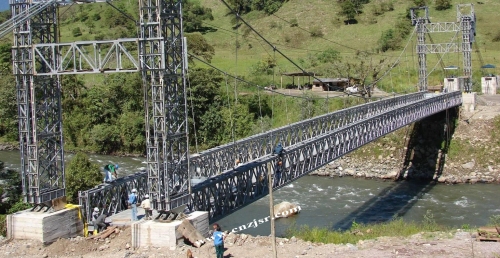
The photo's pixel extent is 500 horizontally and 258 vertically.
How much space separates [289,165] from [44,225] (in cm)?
747

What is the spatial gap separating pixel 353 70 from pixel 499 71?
1024cm

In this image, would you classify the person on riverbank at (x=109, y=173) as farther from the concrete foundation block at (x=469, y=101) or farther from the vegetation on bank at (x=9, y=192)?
the concrete foundation block at (x=469, y=101)

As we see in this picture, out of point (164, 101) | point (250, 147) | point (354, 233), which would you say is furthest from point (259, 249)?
point (250, 147)

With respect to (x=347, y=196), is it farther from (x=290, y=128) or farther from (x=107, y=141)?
(x=107, y=141)

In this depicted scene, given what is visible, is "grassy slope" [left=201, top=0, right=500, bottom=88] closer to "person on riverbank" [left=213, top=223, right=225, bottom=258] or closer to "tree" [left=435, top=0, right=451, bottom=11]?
"tree" [left=435, top=0, right=451, bottom=11]

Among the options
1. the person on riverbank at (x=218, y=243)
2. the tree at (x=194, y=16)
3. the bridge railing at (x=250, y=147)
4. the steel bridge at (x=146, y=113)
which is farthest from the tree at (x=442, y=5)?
the person on riverbank at (x=218, y=243)

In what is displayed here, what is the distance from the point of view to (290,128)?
20984 mm

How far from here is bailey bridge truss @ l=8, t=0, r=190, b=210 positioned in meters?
11.5

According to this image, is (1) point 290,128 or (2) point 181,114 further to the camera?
(1) point 290,128

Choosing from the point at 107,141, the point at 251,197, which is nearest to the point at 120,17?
the point at 107,141

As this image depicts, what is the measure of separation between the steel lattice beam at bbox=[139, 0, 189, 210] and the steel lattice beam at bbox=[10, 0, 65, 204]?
2.30 metres

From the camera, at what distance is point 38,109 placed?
497 inches

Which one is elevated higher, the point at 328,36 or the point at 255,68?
the point at 328,36

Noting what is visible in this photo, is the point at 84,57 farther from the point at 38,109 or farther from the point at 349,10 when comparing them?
the point at 349,10
